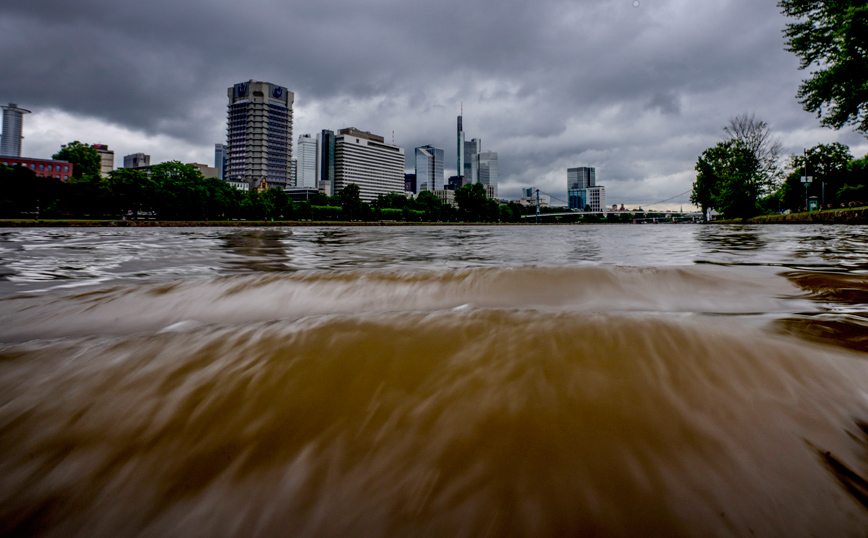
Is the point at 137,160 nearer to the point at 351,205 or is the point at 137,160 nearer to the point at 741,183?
the point at 351,205

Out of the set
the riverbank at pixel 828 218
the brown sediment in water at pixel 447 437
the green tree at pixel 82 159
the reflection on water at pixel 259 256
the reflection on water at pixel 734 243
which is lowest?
the brown sediment in water at pixel 447 437

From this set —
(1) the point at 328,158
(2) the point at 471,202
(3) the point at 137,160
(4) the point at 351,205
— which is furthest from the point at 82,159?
(3) the point at 137,160

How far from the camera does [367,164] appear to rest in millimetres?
168125

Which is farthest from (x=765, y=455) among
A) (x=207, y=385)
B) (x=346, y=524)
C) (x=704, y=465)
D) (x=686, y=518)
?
(x=207, y=385)

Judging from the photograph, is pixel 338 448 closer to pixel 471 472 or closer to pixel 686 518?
pixel 471 472

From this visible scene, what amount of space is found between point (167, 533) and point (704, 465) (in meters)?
1.44

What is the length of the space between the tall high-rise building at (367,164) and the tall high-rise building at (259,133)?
20.7 metres

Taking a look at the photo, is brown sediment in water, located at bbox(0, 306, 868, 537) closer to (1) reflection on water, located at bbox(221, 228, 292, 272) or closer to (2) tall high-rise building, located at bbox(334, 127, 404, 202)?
(1) reflection on water, located at bbox(221, 228, 292, 272)

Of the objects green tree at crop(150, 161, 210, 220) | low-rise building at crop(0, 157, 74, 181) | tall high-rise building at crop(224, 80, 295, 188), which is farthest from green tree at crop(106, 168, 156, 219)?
tall high-rise building at crop(224, 80, 295, 188)

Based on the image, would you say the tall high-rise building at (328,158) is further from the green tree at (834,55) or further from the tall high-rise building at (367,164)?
the green tree at (834,55)

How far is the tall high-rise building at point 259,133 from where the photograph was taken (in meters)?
144

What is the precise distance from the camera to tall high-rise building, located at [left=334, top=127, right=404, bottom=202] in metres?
162

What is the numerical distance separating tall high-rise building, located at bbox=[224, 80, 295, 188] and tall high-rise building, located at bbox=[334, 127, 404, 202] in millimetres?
20740

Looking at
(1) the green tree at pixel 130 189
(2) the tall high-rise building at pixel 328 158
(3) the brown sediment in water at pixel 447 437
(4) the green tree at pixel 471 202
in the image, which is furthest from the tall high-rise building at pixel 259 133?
(3) the brown sediment in water at pixel 447 437
